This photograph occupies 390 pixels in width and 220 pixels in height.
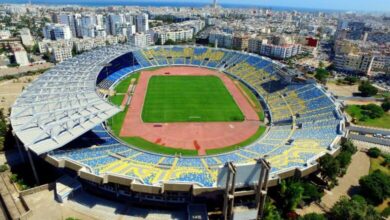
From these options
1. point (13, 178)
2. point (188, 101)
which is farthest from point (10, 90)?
point (188, 101)

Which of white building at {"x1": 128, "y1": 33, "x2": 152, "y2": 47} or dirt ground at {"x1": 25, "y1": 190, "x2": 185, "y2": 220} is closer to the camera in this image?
dirt ground at {"x1": 25, "y1": 190, "x2": 185, "y2": 220}

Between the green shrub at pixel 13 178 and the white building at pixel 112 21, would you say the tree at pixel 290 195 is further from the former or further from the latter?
the white building at pixel 112 21

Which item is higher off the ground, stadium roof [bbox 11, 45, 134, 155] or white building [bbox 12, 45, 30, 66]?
stadium roof [bbox 11, 45, 134, 155]

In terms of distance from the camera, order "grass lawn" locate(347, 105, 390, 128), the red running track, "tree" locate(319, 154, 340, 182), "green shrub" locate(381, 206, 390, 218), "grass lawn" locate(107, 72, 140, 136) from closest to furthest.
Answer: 1. "green shrub" locate(381, 206, 390, 218)
2. "tree" locate(319, 154, 340, 182)
3. the red running track
4. "grass lawn" locate(107, 72, 140, 136)
5. "grass lawn" locate(347, 105, 390, 128)

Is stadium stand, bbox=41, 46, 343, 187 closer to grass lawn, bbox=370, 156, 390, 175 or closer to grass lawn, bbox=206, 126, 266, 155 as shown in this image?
grass lawn, bbox=206, 126, 266, 155

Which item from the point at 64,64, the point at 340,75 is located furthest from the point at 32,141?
the point at 340,75

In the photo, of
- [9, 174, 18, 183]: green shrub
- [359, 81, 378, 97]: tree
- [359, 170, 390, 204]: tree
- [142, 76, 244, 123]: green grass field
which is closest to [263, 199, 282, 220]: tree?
[359, 170, 390, 204]: tree
